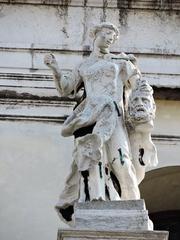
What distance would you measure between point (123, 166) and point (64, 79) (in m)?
1.31

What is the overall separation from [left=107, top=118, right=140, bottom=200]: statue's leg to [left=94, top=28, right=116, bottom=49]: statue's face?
44.3 inches

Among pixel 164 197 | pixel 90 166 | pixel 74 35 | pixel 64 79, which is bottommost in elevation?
pixel 164 197

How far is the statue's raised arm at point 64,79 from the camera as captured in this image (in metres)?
11.6

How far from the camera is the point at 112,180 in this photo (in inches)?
427

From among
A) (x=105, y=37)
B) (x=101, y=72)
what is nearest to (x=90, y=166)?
(x=101, y=72)

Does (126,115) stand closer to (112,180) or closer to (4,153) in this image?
(112,180)

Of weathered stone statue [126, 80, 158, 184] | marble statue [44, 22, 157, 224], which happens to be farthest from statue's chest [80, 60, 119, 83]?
weathered stone statue [126, 80, 158, 184]

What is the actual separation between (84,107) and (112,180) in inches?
32.1

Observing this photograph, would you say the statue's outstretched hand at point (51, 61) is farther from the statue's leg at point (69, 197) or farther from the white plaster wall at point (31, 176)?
the white plaster wall at point (31, 176)

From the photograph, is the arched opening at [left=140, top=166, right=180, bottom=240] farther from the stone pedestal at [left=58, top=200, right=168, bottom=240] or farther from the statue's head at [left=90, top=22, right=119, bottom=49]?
the stone pedestal at [left=58, top=200, right=168, bottom=240]

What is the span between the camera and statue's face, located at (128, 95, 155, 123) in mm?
11000

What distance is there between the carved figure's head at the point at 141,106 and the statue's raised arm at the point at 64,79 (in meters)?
0.67

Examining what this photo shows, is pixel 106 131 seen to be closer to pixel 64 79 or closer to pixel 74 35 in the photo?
pixel 64 79

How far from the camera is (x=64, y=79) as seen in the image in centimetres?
1165
